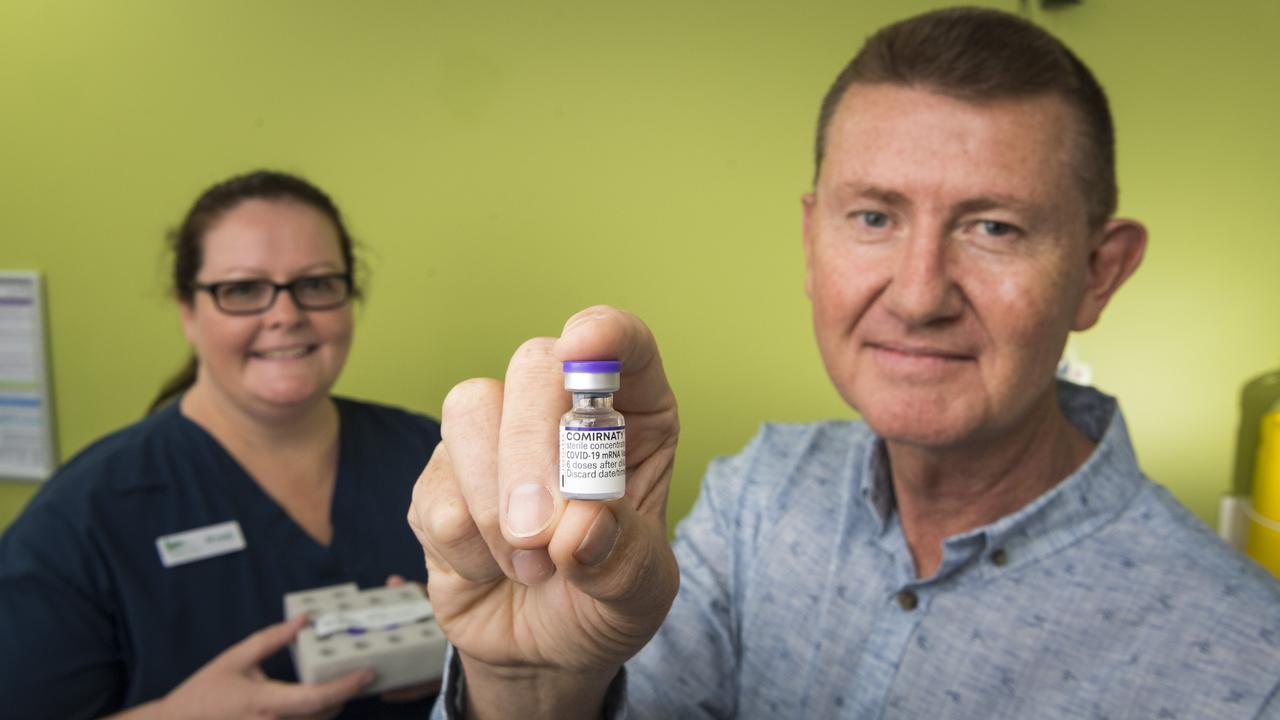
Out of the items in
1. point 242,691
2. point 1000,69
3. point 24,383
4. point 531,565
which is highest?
point 1000,69

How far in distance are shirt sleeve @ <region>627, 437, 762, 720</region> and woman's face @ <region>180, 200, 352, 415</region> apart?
2.88 ft

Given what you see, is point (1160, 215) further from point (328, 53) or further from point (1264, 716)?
point (328, 53)

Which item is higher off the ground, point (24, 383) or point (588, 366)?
point (588, 366)

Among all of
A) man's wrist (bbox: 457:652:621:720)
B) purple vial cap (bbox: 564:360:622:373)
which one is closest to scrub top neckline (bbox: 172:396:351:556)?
man's wrist (bbox: 457:652:621:720)

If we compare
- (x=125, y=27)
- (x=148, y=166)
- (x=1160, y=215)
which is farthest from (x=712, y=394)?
(x=125, y=27)

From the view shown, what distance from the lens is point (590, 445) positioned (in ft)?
1.57

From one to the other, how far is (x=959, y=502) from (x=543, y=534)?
2.39 ft

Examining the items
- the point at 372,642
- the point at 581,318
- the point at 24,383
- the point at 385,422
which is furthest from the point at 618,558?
the point at 24,383

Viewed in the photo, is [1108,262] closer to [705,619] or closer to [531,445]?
[705,619]

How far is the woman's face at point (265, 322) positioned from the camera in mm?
1555

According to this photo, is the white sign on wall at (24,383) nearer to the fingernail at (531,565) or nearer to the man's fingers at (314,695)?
the man's fingers at (314,695)

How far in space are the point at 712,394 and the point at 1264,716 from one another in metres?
1.18

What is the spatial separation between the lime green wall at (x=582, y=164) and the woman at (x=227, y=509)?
370 mm

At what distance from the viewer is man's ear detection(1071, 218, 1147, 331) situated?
38.1 inches
